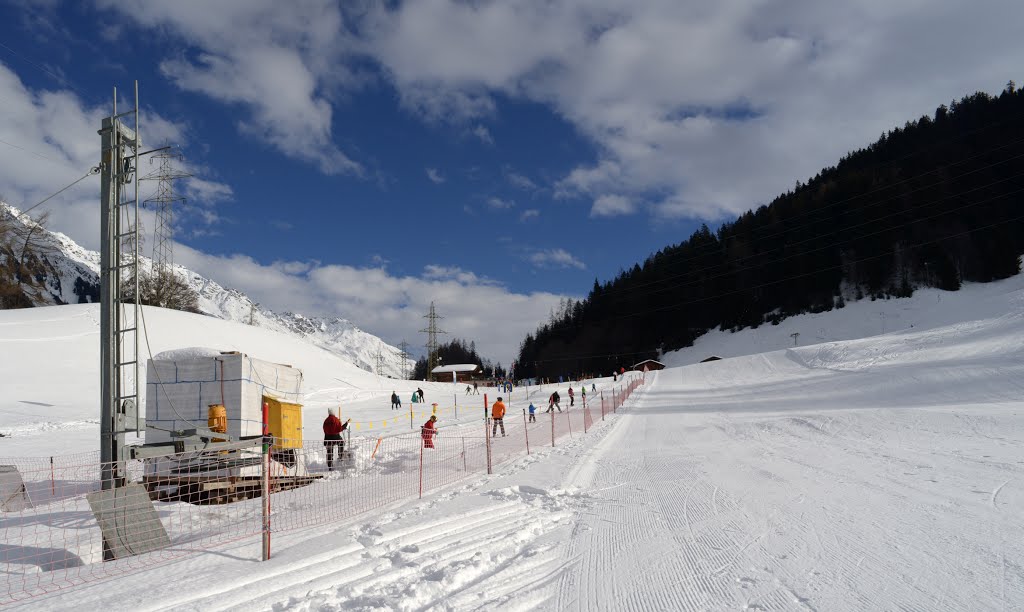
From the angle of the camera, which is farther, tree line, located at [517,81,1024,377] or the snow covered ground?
tree line, located at [517,81,1024,377]

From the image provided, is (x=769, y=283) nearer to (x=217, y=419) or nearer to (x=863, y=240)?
(x=863, y=240)

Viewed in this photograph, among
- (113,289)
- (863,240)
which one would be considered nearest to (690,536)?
(113,289)

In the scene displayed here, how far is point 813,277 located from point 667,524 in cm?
9206

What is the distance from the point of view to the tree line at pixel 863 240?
7656cm

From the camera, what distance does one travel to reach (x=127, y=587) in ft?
15.9

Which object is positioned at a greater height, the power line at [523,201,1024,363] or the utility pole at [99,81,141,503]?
the power line at [523,201,1024,363]

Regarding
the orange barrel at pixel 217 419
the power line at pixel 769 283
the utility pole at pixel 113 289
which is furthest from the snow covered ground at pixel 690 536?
the power line at pixel 769 283

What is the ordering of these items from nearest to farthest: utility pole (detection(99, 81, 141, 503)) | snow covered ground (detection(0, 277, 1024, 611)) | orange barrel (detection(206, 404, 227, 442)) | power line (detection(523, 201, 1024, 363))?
snow covered ground (detection(0, 277, 1024, 611)) → utility pole (detection(99, 81, 141, 503)) → orange barrel (detection(206, 404, 227, 442)) → power line (detection(523, 201, 1024, 363))

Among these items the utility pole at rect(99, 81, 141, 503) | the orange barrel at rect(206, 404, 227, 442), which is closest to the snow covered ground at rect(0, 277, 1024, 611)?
the utility pole at rect(99, 81, 141, 503)

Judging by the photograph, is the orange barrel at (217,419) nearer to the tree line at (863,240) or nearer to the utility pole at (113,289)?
the utility pole at (113,289)

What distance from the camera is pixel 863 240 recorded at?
81.6m

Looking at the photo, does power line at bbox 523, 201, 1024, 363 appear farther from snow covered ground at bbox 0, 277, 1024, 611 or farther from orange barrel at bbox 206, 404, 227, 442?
orange barrel at bbox 206, 404, 227, 442

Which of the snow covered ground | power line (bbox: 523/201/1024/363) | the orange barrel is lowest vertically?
the snow covered ground

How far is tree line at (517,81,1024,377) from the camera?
76562 mm
